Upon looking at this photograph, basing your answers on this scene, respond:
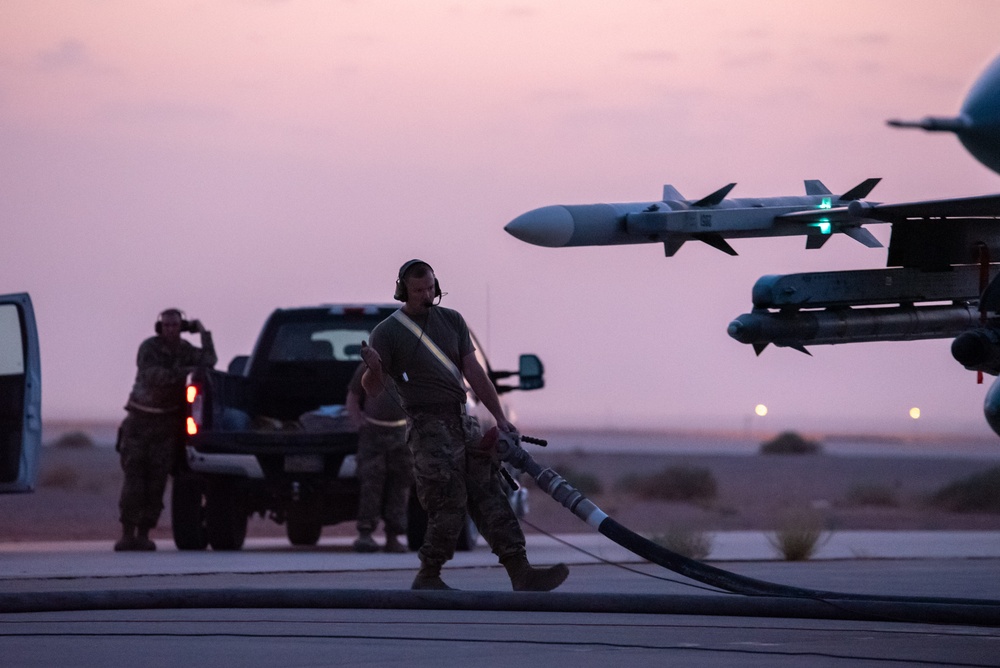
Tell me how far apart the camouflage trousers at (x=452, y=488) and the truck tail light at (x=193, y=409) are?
5612 millimetres

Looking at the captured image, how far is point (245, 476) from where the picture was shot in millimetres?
16844

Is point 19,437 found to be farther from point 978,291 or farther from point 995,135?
point 995,135

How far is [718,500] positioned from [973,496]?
835 cm

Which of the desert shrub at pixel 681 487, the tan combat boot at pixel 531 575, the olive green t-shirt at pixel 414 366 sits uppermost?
the olive green t-shirt at pixel 414 366

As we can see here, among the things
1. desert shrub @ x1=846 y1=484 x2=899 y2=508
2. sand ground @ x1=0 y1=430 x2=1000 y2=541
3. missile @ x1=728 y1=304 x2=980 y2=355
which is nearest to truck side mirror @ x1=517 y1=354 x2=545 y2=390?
sand ground @ x1=0 y1=430 x2=1000 y2=541

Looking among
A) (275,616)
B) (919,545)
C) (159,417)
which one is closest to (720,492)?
(919,545)

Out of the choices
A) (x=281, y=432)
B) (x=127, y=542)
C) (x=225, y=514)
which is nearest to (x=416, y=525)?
(x=281, y=432)

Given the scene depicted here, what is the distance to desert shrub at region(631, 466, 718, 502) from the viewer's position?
4991 centimetres

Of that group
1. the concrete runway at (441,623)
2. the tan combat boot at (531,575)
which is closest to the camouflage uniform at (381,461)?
the concrete runway at (441,623)

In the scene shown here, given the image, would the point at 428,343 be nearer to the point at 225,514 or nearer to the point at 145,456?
the point at 225,514

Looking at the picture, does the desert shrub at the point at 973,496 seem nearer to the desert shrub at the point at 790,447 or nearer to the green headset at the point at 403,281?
the green headset at the point at 403,281

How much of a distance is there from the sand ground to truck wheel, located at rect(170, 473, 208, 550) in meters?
4.83

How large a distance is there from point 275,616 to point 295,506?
7.02m

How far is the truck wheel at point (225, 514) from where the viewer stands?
17281mm
